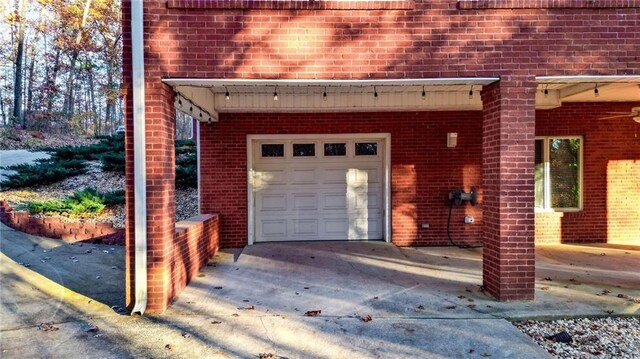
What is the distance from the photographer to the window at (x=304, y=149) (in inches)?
350

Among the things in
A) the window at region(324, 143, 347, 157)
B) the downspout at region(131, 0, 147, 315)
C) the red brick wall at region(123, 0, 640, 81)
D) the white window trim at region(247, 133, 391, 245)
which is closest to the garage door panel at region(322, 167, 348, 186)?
the window at region(324, 143, 347, 157)

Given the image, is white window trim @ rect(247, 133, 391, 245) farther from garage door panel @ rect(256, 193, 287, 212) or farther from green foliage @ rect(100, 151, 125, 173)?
green foliage @ rect(100, 151, 125, 173)

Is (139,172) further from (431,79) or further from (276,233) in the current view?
Answer: (276,233)

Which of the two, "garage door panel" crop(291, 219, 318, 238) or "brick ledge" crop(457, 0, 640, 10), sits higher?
"brick ledge" crop(457, 0, 640, 10)

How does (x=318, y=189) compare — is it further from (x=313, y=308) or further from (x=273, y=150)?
(x=313, y=308)

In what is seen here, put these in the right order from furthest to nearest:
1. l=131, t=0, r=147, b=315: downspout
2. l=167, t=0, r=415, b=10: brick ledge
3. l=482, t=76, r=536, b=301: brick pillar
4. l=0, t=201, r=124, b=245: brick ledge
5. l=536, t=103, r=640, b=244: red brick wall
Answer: l=536, t=103, r=640, b=244: red brick wall
l=0, t=201, r=124, b=245: brick ledge
l=482, t=76, r=536, b=301: brick pillar
l=167, t=0, r=415, b=10: brick ledge
l=131, t=0, r=147, b=315: downspout

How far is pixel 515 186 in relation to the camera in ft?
16.7

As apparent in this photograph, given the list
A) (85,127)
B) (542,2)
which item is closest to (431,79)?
(542,2)

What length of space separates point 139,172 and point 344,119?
15.9 ft

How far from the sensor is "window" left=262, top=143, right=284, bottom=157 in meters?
8.88

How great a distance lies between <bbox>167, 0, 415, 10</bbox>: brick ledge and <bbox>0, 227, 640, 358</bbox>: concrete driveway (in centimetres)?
363

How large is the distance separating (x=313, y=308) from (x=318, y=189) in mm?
4134

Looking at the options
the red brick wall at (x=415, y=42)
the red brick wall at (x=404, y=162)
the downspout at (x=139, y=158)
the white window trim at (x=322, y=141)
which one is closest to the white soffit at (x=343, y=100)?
the red brick wall at (x=404, y=162)

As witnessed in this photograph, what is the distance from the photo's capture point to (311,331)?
4.35m
